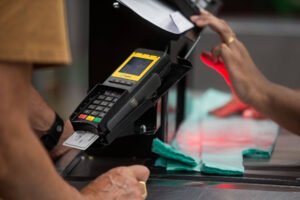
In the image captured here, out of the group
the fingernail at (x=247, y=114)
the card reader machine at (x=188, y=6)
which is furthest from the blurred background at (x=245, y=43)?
the card reader machine at (x=188, y=6)

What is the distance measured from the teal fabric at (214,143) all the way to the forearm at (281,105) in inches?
3.0

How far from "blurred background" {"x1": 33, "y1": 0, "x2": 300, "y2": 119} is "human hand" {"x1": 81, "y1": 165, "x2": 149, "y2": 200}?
0.99 meters

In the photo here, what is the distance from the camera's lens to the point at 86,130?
81 centimetres

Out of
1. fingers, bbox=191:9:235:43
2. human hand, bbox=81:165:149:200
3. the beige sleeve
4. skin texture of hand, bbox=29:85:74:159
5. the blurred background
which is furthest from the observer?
the blurred background

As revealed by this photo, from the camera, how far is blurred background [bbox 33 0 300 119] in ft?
8.22

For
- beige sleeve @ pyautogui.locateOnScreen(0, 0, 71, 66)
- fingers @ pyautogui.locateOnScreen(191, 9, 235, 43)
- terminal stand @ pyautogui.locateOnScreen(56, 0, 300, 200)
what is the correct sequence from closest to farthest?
beige sleeve @ pyautogui.locateOnScreen(0, 0, 71, 66) → terminal stand @ pyautogui.locateOnScreen(56, 0, 300, 200) → fingers @ pyautogui.locateOnScreen(191, 9, 235, 43)

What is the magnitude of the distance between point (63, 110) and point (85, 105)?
2.03 meters

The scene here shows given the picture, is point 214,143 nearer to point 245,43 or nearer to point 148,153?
point 148,153

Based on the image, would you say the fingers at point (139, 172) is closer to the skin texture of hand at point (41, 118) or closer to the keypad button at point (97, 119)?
the keypad button at point (97, 119)

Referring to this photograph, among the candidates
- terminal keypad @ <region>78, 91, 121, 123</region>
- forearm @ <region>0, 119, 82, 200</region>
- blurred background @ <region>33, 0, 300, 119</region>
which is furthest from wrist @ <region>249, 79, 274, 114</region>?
blurred background @ <region>33, 0, 300, 119</region>

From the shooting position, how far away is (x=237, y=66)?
3.50ft

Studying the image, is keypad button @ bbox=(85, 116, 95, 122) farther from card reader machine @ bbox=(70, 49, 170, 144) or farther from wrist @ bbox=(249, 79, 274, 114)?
wrist @ bbox=(249, 79, 274, 114)

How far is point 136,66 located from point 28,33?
390 millimetres

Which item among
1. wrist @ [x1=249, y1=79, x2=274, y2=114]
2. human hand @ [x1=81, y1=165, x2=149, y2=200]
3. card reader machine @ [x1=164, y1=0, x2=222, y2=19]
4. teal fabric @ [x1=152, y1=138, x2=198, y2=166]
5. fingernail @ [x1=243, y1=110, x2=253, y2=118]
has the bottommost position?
fingernail @ [x1=243, y1=110, x2=253, y2=118]
